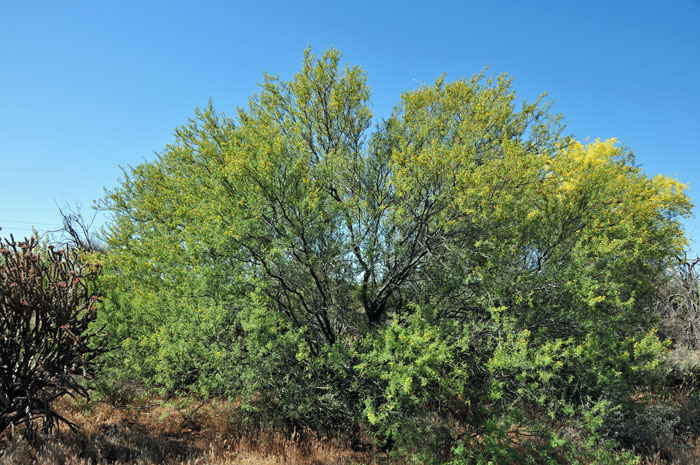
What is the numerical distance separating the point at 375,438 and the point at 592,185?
6519mm

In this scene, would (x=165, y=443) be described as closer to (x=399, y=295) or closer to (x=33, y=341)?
(x=33, y=341)

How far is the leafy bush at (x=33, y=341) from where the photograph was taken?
502cm

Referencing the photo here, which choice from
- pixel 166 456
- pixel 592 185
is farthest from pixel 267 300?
pixel 592 185

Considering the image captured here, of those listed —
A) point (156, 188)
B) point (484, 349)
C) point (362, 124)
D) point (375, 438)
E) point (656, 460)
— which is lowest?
point (656, 460)

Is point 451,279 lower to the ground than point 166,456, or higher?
higher

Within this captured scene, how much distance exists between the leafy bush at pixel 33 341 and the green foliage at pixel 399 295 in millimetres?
775

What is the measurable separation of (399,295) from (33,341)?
20.0 ft

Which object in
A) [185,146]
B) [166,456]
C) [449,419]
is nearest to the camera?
[166,456]

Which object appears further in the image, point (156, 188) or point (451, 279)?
point (156, 188)

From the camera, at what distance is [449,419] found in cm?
649

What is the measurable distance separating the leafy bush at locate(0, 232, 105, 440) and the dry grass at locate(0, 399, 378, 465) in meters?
0.50

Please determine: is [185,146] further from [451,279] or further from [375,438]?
[375,438]

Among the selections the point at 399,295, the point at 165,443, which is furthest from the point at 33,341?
the point at 399,295

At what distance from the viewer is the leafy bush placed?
16.5 ft
